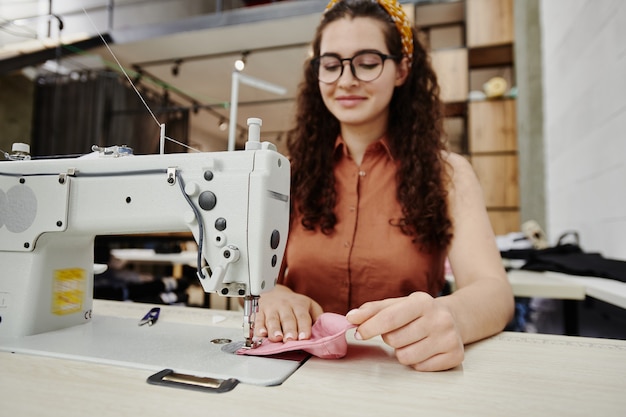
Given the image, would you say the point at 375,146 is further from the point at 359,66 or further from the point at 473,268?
the point at 473,268

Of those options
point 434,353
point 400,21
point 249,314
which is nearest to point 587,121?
point 400,21

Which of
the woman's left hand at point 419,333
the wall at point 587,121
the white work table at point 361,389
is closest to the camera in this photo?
the white work table at point 361,389

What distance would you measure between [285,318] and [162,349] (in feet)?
0.69

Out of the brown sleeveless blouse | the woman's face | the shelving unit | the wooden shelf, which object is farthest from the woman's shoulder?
the wooden shelf

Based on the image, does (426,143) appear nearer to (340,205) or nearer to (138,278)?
(340,205)

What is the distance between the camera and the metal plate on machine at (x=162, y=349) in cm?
57

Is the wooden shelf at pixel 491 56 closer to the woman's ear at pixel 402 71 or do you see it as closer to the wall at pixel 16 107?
the woman's ear at pixel 402 71

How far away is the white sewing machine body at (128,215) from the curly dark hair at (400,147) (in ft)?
1.44

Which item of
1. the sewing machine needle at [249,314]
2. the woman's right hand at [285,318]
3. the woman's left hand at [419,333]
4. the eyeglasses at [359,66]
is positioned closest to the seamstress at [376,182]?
the eyeglasses at [359,66]

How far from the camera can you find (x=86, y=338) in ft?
2.40

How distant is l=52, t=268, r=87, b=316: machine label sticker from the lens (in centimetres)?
80

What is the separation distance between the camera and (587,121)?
1936mm

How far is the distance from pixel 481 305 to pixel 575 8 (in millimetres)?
2100

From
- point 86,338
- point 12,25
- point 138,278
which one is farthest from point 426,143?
point 138,278
